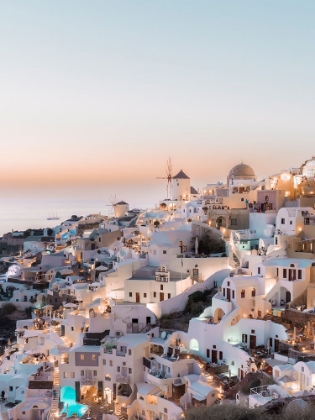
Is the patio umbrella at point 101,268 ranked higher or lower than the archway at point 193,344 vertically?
higher

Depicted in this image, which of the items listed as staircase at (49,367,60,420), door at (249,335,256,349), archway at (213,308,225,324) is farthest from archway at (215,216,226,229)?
staircase at (49,367,60,420)

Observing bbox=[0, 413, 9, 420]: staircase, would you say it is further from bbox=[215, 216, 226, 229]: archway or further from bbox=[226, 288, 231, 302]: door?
bbox=[215, 216, 226, 229]: archway

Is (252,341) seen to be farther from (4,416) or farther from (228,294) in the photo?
(4,416)

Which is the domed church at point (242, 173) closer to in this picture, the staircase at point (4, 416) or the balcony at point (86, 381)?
the balcony at point (86, 381)

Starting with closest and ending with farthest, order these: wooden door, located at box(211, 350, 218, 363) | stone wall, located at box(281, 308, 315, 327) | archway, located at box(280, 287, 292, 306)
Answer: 1. stone wall, located at box(281, 308, 315, 327)
2. wooden door, located at box(211, 350, 218, 363)
3. archway, located at box(280, 287, 292, 306)

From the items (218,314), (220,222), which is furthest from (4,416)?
(220,222)

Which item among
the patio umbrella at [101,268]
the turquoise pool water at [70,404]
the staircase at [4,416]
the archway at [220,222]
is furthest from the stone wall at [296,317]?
the patio umbrella at [101,268]

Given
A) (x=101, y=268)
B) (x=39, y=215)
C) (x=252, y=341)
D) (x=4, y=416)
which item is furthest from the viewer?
(x=39, y=215)

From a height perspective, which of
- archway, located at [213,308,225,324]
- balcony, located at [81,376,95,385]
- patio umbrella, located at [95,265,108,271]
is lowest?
balcony, located at [81,376,95,385]

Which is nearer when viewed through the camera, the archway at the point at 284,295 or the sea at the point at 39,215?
the archway at the point at 284,295
